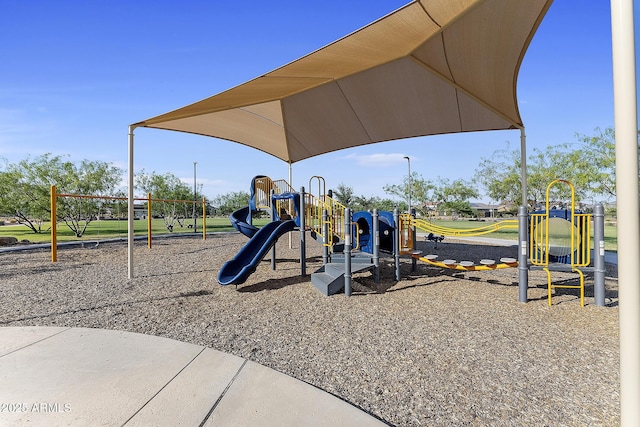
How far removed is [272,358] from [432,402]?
1715mm

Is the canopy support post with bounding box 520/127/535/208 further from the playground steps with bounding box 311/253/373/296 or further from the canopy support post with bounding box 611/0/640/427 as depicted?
the canopy support post with bounding box 611/0/640/427

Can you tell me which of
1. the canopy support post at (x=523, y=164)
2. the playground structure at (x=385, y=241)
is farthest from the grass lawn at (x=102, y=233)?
the playground structure at (x=385, y=241)

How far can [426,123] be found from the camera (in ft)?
33.5

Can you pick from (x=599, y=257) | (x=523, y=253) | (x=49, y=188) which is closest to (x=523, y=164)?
(x=599, y=257)

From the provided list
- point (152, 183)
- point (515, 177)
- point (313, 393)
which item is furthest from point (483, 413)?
point (152, 183)

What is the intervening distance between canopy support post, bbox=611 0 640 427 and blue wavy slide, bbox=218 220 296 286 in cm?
608

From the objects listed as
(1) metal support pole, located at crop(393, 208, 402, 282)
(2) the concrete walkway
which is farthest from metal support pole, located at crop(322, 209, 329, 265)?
(2) the concrete walkway

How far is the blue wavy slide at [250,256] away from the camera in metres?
6.93

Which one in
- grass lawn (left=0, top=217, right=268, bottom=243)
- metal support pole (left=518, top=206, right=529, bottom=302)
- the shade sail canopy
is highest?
the shade sail canopy

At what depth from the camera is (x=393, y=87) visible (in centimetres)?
797

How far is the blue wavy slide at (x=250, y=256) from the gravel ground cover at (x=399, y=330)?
1.09 ft

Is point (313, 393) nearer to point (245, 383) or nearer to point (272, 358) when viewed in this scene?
point (245, 383)

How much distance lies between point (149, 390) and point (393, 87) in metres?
7.62

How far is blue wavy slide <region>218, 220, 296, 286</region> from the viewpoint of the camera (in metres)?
6.93
